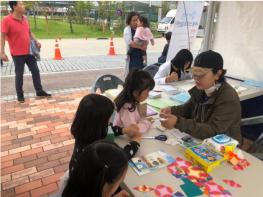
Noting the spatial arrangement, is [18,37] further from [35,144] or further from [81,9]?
[81,9]

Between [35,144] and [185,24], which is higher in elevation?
[185,24]

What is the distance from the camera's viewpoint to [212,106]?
188cm

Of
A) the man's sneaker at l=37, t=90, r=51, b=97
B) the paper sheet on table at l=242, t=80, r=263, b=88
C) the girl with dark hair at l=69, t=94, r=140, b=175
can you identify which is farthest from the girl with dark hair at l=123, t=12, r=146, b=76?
the girl with dark hair at l=69, t=94, r=140, b=175

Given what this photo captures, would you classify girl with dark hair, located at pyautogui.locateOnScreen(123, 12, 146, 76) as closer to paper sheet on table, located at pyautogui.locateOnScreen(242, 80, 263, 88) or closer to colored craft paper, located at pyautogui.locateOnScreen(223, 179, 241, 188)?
paper sheet on table, located at pyautogui.locateOnScreen(242, 80, 263, 88)

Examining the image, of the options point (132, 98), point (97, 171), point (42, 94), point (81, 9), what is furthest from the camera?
point (81, 9)

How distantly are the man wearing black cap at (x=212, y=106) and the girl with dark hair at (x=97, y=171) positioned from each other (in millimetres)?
783

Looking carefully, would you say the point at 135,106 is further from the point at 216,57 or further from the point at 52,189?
the point at 52,189

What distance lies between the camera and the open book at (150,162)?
1.39 meters

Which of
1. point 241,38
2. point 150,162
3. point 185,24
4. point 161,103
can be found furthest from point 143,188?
point 185,24

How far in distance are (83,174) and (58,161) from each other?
188 cm

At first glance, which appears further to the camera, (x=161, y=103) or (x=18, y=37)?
(x=18, y=37)

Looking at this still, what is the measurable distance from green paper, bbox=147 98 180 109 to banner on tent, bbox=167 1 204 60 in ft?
6.43

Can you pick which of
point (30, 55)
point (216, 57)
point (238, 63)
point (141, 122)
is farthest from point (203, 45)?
point (30, 55)

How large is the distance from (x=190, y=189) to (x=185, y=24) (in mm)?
3332
